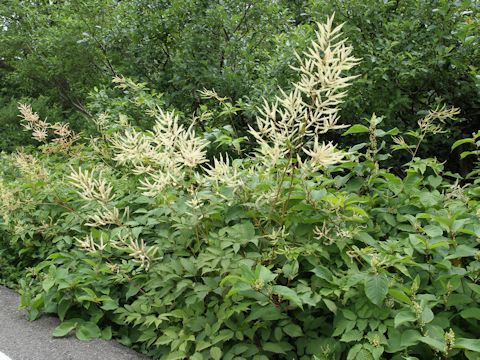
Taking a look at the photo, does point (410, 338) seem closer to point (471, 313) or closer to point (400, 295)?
point (400, 295)

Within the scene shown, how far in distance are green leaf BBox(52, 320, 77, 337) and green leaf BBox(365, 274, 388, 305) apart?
1670 millimetres

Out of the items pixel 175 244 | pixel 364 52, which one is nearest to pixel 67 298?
pixel 175 244

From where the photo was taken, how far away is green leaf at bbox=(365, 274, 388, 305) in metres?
2.11

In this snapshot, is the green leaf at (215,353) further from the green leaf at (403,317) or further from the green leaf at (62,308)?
the green leaf at (62,308)

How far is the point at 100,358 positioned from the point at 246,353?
0.77m

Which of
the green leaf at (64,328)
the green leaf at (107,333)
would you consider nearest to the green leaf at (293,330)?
the green leaf at (107,333)

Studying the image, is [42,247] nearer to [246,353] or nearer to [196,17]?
[246,353]

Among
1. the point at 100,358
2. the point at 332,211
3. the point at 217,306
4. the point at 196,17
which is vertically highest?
the point at 196,17

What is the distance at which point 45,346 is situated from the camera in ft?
8.73

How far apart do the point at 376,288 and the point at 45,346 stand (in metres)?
1.78

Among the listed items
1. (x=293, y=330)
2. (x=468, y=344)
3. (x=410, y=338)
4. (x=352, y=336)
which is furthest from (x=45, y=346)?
(x=468, y=344)

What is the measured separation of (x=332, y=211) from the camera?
8.26ft

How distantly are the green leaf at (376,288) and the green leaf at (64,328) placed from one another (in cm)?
167

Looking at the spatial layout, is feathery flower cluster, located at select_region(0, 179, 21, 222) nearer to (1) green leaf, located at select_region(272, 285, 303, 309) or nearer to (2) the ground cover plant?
(2) the ground cover plant
